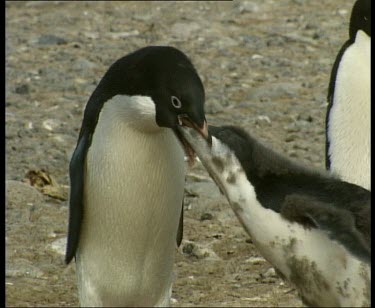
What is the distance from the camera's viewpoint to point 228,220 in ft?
19.6

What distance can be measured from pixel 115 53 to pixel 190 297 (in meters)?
4.14

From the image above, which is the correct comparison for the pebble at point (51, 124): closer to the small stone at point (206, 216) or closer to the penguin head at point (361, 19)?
the small stone at point (206, 216)

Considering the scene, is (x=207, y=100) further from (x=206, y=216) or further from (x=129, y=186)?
(x=129, y=186)

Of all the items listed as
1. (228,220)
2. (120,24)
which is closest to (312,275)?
(228,220)

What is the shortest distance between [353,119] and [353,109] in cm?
5

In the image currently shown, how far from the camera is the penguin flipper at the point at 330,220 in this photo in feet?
11.6

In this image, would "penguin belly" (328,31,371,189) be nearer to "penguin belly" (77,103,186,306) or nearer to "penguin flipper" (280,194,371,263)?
"penguin belly" (77,103,186,306)

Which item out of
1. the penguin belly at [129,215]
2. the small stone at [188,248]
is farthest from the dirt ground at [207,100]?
the penguin belly at [129,215]

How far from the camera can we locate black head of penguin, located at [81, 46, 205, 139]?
3977mm

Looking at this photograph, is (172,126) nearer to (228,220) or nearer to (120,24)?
(228,220)

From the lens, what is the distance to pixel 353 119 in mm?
5367

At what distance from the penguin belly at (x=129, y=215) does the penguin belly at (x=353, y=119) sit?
1.06m

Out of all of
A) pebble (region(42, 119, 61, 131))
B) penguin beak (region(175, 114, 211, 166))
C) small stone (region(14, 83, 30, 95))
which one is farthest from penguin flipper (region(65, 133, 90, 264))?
small stone (region(14, 83, 30, 95))

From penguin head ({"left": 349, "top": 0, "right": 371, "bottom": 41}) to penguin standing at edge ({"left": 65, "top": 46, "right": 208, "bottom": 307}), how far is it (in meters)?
1.39
